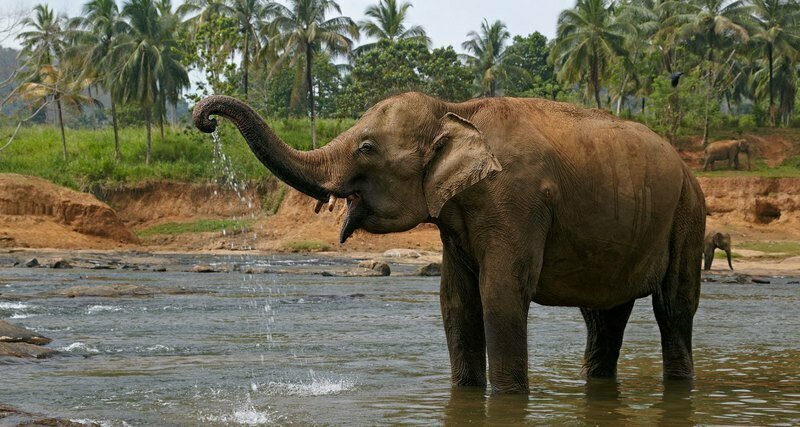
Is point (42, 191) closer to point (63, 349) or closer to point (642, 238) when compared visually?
point (63, 349)

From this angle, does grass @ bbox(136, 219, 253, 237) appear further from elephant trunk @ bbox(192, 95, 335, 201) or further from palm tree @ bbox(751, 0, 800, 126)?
elephant trunk @ bbox(192, 95, 335, 201)

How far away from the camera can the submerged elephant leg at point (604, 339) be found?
8.98m

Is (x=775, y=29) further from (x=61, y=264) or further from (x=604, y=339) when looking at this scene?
(x=604, y=339)

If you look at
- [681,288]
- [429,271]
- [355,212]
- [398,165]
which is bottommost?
[429,271]

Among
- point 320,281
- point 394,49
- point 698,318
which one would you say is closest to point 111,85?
point 394,49

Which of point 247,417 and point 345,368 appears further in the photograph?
point 345,368

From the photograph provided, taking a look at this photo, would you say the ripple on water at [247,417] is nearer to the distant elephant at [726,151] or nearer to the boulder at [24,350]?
the boulder at [24,350]

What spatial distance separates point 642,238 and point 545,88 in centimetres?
6226

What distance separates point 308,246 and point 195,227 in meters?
8.06

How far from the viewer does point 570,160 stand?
24.5 feet

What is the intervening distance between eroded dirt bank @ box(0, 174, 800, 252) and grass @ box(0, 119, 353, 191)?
3.25m

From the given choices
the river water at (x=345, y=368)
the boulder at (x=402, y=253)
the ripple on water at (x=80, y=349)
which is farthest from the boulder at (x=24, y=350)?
the boulder at (x=402, y=253)

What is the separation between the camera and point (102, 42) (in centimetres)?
5975

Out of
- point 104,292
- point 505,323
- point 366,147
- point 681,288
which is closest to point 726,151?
point 104,292
